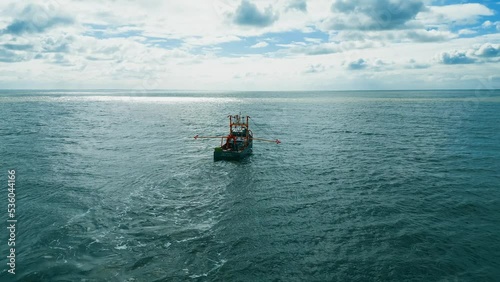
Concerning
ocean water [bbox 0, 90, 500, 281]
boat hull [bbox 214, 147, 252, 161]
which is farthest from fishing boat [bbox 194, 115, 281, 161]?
ocean water [bbox 0, 90, 500, 281]

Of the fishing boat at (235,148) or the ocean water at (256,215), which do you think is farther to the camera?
the fishing boat at (235,148)

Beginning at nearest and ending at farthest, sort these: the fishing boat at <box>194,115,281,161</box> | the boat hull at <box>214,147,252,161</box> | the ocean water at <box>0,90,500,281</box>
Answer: the ocean water at <box>0,90,500,281</box>, the boat hull at <box>214,147,252,161</box>, the fishing boat at <box>194,115,281,161</box>

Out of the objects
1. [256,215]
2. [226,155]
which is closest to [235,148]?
[226,155]

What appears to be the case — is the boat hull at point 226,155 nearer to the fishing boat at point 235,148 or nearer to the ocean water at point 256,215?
the fishing boat at point 235,148

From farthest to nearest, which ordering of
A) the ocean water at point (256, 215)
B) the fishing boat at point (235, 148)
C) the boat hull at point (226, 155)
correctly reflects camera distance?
the fishing boat at point (235, 148) < the boat hull at point (226, 155) < the ocean water at point (256, 215)

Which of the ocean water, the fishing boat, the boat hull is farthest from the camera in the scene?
the fishing boat

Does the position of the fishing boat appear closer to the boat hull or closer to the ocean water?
the boat hull

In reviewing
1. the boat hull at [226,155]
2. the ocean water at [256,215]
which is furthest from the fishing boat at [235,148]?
the ocean water at [256,215]

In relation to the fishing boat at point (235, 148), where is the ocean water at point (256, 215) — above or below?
below

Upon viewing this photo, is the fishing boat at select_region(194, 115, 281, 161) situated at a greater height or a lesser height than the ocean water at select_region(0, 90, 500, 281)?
greater

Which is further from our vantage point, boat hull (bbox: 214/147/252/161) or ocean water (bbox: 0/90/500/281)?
boat hull (bbox: 214/147/252/161)

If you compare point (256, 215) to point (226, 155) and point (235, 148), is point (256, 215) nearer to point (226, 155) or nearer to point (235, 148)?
point (226, 155)

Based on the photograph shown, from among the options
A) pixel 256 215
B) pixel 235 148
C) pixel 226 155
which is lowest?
pixel 256 215
